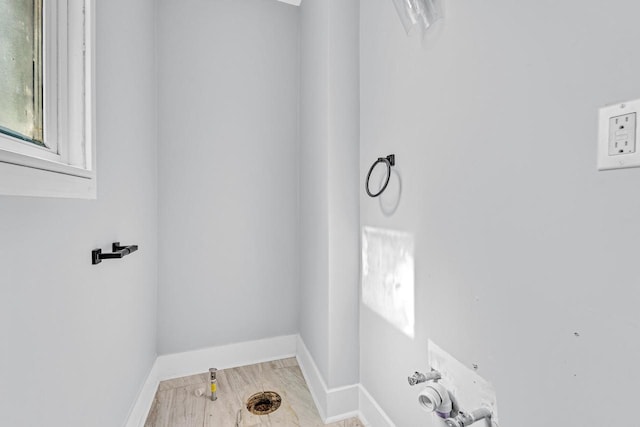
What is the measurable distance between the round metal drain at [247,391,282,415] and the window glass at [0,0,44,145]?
1.59 meters

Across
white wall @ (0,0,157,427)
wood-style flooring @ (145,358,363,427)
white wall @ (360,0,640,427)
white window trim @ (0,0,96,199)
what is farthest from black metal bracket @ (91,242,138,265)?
white wall @ (360,0,640,427)

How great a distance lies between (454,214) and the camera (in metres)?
0.95

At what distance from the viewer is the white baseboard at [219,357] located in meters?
1.88

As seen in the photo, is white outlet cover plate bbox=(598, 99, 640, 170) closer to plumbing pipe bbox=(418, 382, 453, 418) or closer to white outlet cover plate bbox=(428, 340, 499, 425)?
white outlet cover plate bbox=(428, 340, 499, 425)

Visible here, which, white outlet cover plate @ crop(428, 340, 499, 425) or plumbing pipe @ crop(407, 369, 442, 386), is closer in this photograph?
white outlet cover plate @ crop(428, 340, 499, 425)

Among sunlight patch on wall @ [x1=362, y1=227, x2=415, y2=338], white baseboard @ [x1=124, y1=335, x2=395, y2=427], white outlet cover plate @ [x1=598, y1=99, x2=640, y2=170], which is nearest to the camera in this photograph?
white outlet cover plate @ [x1=598, y1=99, x2=640, y2=170]

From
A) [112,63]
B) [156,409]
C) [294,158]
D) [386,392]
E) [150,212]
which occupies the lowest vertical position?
[156,409]

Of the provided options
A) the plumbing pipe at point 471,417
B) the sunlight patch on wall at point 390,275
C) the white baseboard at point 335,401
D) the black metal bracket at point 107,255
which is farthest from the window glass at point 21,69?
the white baseboard at point 335,401

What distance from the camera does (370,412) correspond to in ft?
4.83

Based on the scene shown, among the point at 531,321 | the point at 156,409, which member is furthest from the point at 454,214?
the point at 156,409

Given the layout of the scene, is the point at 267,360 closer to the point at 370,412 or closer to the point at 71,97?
the point at 370,412

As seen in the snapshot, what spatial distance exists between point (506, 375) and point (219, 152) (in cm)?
192

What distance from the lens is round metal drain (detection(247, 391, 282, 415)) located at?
1.62 meters

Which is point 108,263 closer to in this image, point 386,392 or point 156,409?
point 156,409
